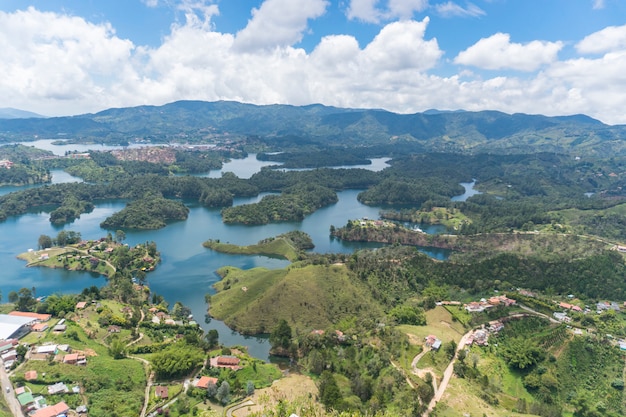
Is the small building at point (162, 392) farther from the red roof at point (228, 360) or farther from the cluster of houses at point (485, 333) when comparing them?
the cluster of houses at point (485, 333)

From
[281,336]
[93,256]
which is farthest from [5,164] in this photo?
[281,336]

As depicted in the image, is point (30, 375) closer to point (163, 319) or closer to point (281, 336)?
point (163, 319)

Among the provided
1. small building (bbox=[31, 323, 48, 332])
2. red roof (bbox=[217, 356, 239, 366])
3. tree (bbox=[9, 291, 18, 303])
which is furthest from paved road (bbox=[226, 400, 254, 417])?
tree (bbox=[9, 291, 18, 303])

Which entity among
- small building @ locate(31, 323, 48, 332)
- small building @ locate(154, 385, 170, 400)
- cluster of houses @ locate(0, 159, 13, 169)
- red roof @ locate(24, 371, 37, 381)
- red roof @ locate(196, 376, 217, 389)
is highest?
cluster of houses @ locate(0, 159, 13, 169)

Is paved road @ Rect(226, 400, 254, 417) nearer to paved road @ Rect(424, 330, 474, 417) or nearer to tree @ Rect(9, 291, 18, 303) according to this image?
paved road @ Rect(424, 330, 474, 417)

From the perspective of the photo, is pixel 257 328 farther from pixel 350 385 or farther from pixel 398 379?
pixel 398 379

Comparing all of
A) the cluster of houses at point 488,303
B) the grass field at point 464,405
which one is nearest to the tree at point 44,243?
the cluster of houses at point 488,303
